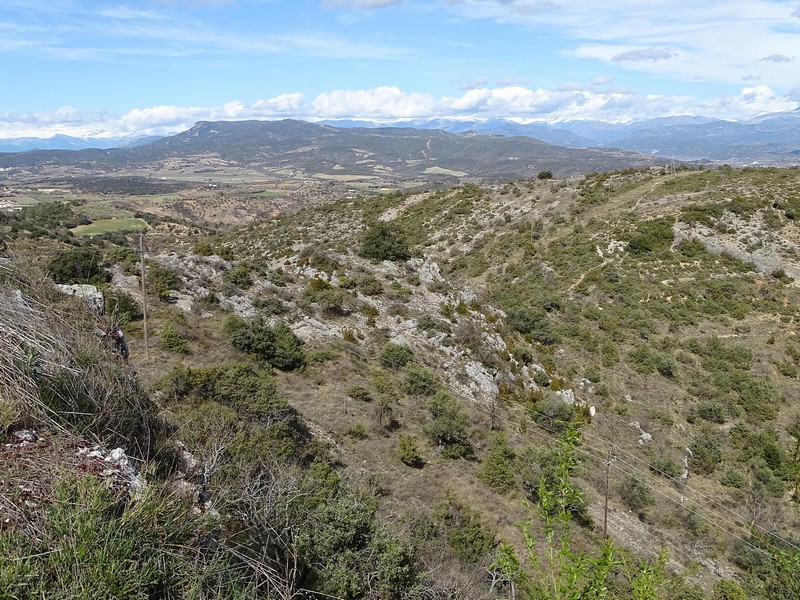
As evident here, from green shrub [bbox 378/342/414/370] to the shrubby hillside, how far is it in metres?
0.07

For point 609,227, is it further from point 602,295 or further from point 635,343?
point 635,343

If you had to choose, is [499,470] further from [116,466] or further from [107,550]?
[107,550]

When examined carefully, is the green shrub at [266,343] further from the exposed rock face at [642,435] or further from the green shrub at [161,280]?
the exposed rock face at [642,435]

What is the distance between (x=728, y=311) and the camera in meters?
23.2

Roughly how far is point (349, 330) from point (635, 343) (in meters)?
13.4

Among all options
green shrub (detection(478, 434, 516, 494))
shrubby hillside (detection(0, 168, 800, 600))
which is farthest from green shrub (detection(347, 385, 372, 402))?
green shrub (detection(478, 434, 516, 494))

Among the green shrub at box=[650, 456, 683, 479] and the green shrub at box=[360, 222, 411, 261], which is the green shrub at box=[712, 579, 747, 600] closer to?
the green shrub at box=[650, 456, 683, 479]

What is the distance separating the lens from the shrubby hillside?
3.52m

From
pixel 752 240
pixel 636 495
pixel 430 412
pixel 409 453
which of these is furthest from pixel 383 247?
pixel 752 240

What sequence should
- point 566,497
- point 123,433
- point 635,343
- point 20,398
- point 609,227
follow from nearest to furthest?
point 20,398, point 566,497, point 123,433, point 635,343, point 609,227

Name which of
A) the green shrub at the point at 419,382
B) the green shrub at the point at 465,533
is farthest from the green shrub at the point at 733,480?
the green shrub at the point at 465,533

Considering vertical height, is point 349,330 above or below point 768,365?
above

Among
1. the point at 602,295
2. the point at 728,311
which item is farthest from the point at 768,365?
the point at 602,295

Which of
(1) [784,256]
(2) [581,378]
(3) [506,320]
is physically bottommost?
(2) [581,378]
